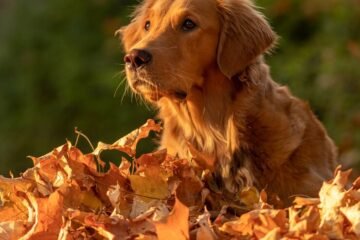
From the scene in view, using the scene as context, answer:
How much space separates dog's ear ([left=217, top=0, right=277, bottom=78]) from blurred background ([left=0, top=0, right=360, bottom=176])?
181 inches

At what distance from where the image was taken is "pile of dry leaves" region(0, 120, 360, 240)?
3322 millimetres

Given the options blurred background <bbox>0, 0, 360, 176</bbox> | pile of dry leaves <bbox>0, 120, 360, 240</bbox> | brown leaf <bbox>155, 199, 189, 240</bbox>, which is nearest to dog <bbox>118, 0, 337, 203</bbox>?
pile of dry leaves <bbox>0, 120, 360, 240</bbox>

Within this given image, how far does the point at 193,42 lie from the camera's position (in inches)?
197

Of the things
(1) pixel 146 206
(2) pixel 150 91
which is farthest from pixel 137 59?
(1) pixel 146 206

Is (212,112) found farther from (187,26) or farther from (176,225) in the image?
(176,225)

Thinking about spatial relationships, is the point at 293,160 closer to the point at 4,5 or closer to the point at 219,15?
the point at 219,15

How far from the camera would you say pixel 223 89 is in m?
5.15

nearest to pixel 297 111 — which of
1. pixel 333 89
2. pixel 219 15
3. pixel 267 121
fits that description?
pixel 267 121

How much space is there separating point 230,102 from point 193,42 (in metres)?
0.34

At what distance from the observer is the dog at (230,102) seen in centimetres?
497

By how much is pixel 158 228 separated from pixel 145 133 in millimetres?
801

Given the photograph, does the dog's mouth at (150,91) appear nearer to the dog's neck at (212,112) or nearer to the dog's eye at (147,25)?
the dog's neck at (212,112)

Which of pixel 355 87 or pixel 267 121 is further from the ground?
pixel 267 121

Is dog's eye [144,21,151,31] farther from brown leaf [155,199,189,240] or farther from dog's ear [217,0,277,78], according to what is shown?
brown leaf [155,199,189,240]
